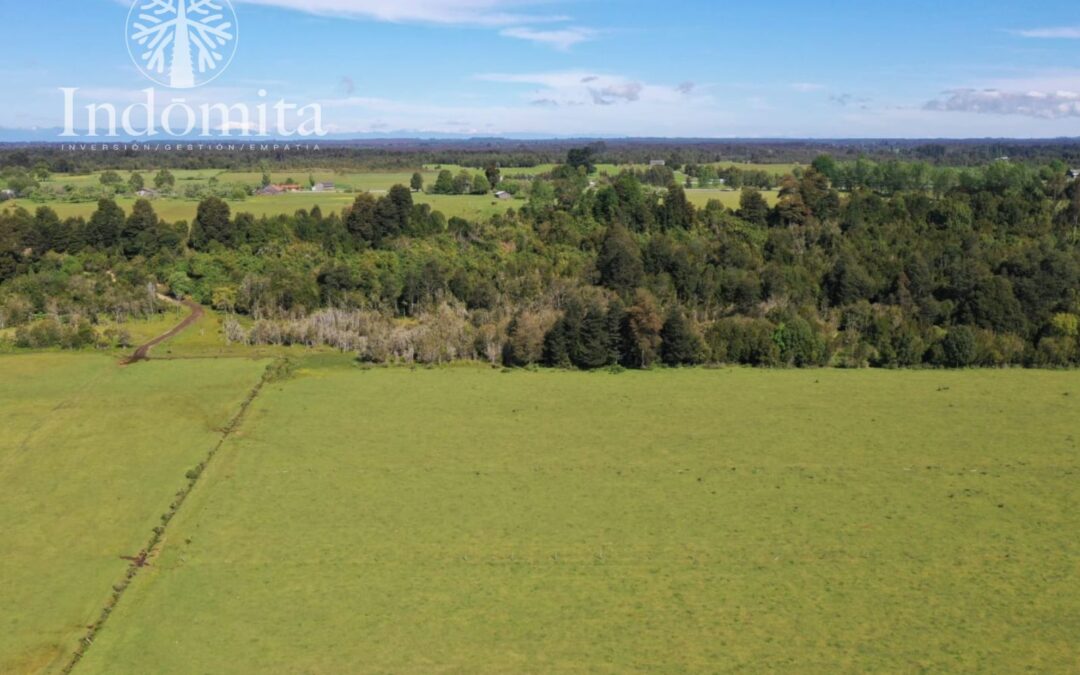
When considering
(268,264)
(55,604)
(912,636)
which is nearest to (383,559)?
(55,604)

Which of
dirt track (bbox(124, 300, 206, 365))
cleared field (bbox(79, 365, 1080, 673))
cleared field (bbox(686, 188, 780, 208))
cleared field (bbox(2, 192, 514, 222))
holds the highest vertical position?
cleared field (bbox(686, 188, 780, 208))

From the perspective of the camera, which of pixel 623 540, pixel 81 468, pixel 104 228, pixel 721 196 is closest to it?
pixel 623 540

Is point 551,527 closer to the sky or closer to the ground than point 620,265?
closer to the ground

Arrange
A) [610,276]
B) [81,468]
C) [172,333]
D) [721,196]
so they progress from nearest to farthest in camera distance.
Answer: [81,468], [172,333], [610,276], [721,196]

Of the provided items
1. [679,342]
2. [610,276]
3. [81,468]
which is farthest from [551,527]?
[610,276]

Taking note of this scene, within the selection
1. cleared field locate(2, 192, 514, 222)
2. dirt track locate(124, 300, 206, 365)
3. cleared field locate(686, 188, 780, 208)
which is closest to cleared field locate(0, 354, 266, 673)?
dirt track locate(124, 300, 206, 365)

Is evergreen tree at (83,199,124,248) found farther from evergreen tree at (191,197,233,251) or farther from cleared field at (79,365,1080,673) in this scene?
cleared field at (79,365,1080,673)

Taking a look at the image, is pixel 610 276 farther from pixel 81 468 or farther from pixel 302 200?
pixel 302 200
